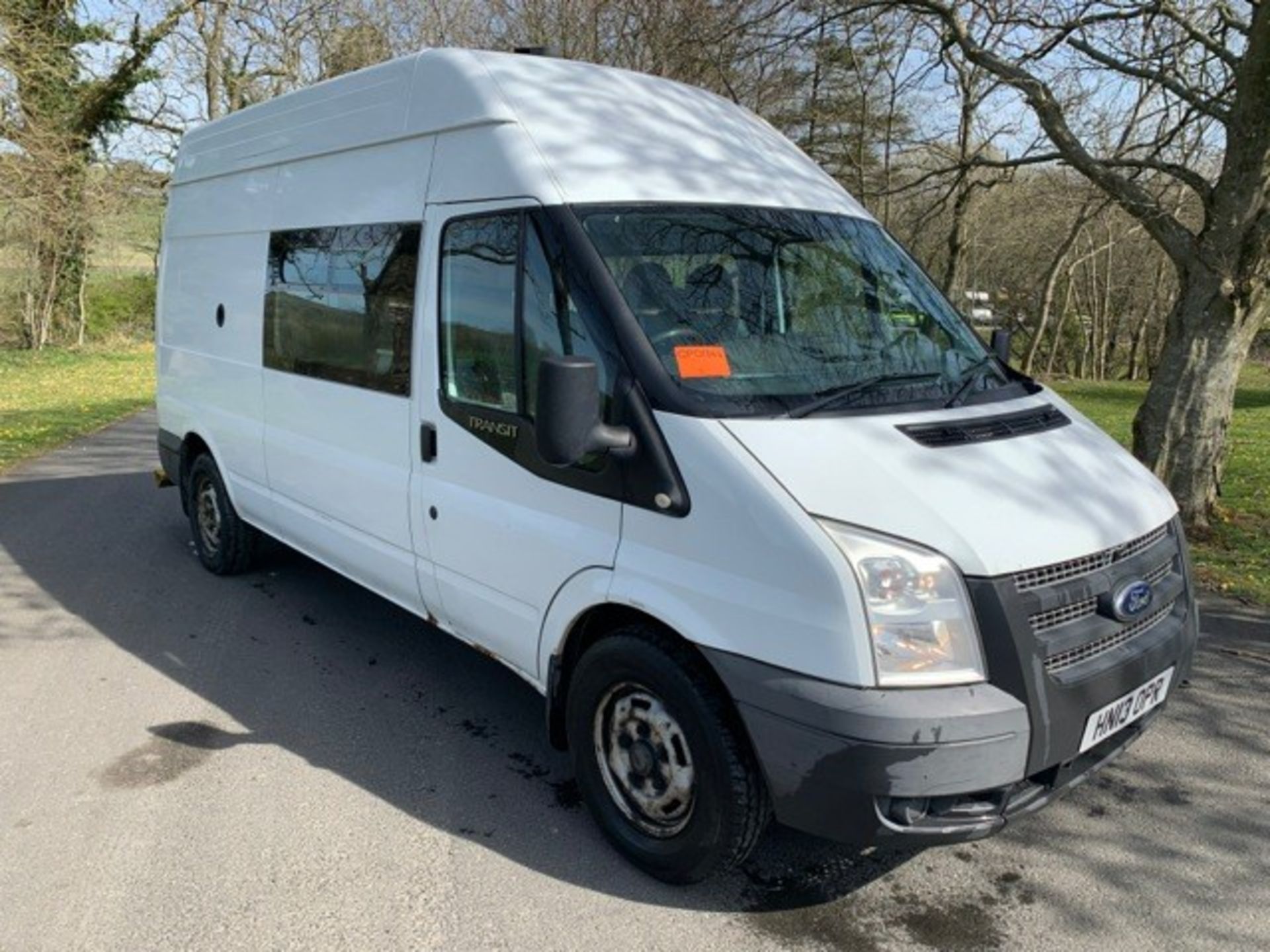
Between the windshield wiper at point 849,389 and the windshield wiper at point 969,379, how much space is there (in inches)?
3.9

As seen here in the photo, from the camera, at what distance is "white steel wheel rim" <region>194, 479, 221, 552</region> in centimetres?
640

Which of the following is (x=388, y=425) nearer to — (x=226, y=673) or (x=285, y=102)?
(x=226, y=673)

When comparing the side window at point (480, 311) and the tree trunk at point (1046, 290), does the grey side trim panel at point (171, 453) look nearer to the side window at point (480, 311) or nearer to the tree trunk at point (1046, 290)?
the side window at point (480, 311)

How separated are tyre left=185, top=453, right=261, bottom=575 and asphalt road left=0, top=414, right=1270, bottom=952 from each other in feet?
3.34

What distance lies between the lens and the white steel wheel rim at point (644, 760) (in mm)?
3123

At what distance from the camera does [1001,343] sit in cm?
448

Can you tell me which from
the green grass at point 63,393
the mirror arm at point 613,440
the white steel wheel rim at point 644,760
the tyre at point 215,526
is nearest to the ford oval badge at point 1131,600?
the white steel wheel rim at point 644,760

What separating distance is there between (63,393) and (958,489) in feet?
60.2

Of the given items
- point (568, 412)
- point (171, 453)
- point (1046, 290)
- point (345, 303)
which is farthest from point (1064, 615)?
point (1046, 290)

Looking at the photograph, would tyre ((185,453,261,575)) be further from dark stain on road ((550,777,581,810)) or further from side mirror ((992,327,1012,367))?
side mirror ((992,327,1012,367))

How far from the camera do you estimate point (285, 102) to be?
17.2 ft

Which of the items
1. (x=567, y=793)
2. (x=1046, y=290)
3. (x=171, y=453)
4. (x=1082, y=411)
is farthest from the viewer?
(x=1046, y=290)

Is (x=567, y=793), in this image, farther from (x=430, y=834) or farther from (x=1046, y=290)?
(x=1046, y=290)

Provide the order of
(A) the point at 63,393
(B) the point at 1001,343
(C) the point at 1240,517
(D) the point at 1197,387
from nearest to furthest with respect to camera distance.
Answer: (B) the point at 1001,343 < (D) the point at 1197,387 < (C) the point at 1240,517 < (A) the point at 63,393
